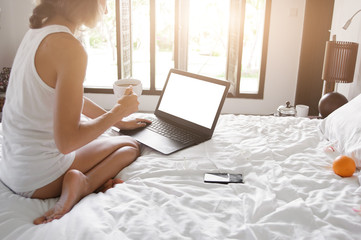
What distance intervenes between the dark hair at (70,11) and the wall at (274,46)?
10.9ft

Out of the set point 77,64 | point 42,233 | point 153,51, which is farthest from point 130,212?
point 153,51

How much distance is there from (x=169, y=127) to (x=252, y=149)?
48 cm

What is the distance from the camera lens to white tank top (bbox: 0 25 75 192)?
1114mm

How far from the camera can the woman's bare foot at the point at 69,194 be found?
1.04 meters

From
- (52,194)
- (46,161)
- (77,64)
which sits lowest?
(52,194)

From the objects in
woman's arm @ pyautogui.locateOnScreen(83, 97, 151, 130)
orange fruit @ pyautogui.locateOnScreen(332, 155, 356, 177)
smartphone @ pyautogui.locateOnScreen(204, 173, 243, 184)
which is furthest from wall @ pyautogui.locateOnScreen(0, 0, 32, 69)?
orange fruit @ pyautogui.locateOnScreen(332, 155, 356, 177)

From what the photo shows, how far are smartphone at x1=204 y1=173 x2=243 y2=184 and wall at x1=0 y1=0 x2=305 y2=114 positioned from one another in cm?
321

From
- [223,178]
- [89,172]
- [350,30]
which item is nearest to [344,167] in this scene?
[223,178]

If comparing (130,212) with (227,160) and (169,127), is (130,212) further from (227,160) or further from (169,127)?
(169,127)

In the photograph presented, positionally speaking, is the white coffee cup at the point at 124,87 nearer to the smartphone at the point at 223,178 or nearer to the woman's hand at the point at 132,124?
the woman's hand at the point at 132,124

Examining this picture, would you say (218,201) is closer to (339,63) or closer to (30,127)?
(30,127)

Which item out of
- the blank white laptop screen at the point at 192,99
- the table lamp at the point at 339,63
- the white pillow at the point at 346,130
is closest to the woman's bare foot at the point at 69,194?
the blank white laptop screen at the point at 192,99

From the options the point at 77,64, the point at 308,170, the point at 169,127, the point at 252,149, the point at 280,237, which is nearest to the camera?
the point at 280,237

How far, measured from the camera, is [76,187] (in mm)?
1115
